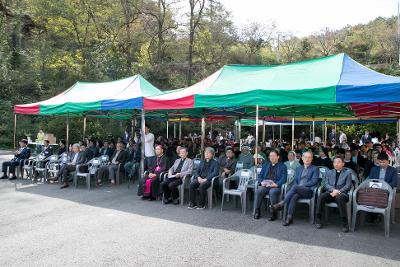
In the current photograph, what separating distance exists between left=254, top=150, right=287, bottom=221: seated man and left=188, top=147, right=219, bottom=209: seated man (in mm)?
1026

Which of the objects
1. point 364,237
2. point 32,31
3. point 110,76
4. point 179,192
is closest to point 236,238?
point 364,237

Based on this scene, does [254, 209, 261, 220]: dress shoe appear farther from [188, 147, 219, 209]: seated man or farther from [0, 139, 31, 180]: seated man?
[0, 139, 31, 180]: seated man

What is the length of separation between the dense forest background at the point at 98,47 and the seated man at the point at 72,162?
12605 mm

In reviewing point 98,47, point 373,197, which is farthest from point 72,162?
point 98,47

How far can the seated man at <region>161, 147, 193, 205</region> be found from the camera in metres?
7.61

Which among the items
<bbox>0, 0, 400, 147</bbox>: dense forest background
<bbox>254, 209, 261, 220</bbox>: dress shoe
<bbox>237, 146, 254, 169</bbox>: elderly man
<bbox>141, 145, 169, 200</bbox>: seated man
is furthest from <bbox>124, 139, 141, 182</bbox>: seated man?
<bbox>0, 0, 400, 147</bbox>: dense forest background

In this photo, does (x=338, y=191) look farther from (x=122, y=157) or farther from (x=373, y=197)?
(x=122, y=157)

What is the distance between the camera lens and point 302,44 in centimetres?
4238

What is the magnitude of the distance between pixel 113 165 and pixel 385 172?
7037 mm

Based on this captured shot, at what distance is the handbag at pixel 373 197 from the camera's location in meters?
5.51

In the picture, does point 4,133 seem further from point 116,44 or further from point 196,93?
point 196,93

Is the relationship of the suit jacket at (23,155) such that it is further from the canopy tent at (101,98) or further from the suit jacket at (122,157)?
the suit jacket at (122,157)

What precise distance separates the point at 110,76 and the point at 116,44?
3800mm

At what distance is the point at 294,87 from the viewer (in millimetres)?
6645
